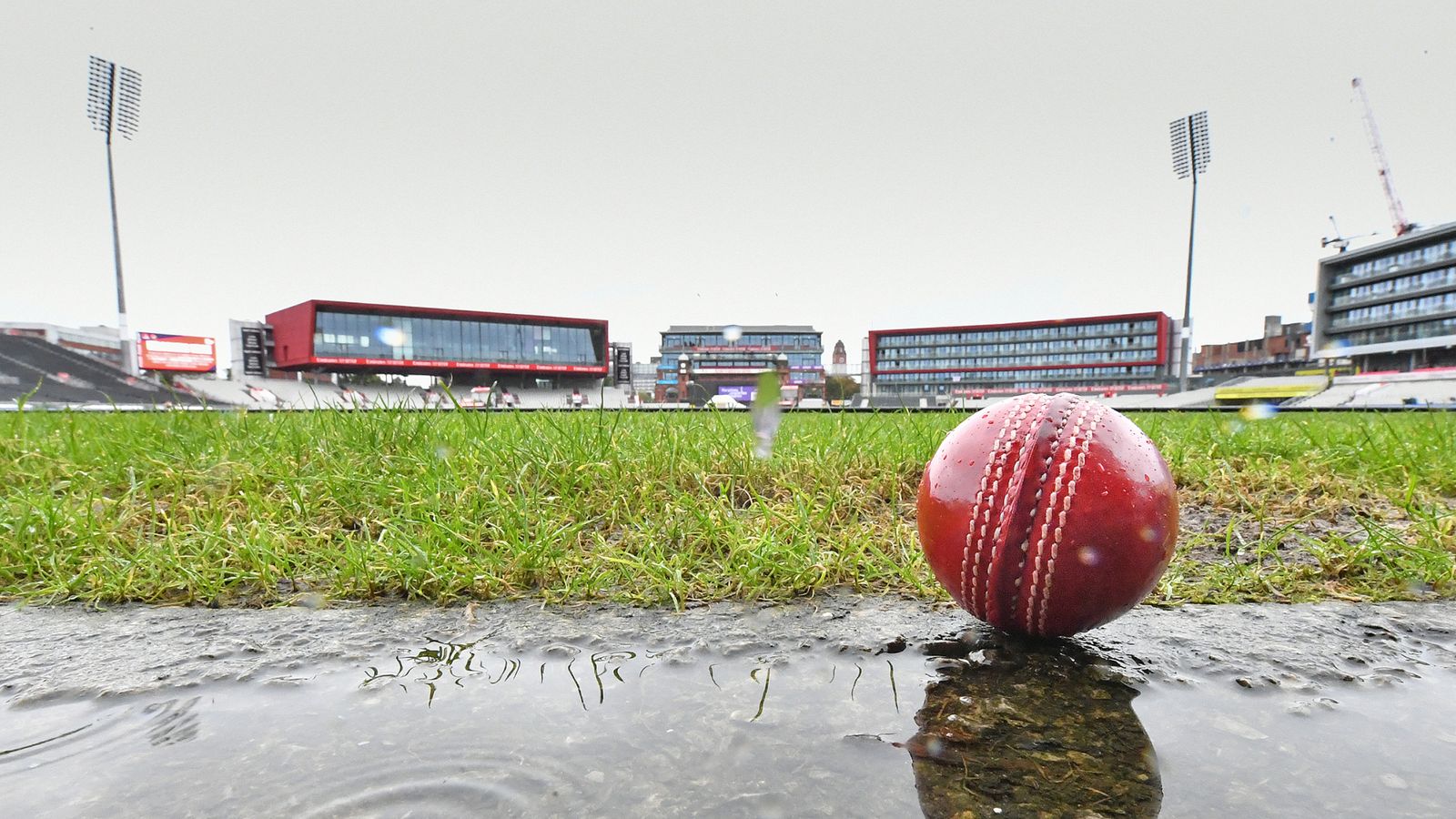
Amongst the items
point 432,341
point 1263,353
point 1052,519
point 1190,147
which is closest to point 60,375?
point 432,341

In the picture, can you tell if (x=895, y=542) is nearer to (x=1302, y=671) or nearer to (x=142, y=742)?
(x=1302, y=671)

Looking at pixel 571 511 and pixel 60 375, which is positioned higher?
pixel 60 375

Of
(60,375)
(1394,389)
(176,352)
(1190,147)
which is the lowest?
(1394,389)

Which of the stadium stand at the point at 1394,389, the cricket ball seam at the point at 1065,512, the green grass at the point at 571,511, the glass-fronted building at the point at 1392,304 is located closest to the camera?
the cricket ball seam at the point at 1065,512

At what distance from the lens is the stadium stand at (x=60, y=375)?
4222 cm

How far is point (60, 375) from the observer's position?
154ft

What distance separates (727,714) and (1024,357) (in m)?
103

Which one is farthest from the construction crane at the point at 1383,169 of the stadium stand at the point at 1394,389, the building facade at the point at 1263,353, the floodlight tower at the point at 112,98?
the floodlight tower at the point at 112,98

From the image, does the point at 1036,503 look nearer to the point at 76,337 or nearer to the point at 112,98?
the point at 112,98

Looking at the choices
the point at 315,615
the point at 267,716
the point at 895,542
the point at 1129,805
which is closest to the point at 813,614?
the point at 895,542

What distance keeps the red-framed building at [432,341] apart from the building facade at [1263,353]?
7772 cm

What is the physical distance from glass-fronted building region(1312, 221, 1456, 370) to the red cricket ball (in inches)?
3194

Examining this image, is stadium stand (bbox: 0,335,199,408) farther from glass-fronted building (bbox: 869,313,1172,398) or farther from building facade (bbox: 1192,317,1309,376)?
building facade (bbox: 1192,317,1309,376)

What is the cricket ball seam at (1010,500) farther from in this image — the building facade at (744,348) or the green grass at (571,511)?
the building facade at (744,348)
